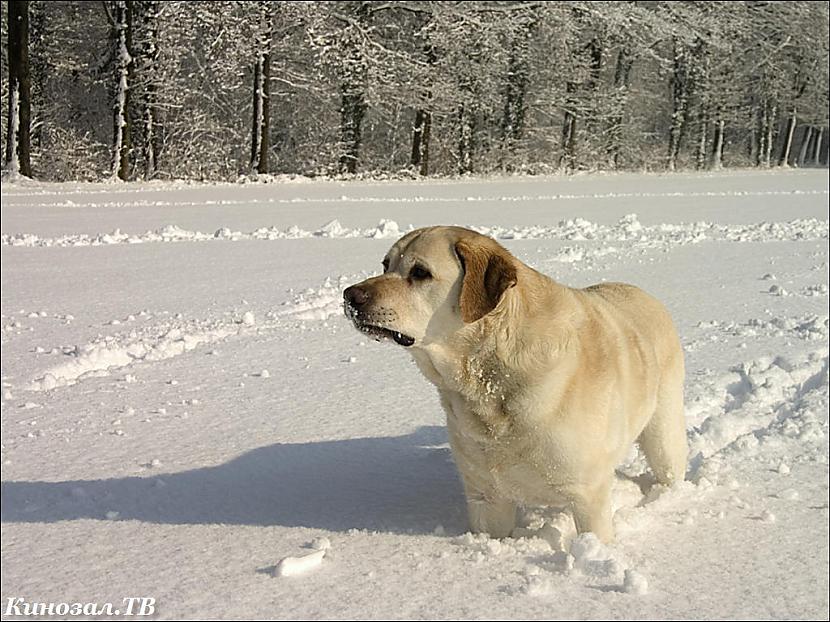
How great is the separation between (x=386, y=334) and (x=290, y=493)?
1028mm

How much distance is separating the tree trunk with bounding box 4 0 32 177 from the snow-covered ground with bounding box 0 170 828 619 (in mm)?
11689

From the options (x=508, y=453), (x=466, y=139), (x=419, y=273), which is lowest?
(x=508, y=453)

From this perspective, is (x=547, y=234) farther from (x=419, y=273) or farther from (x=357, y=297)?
(x=357, y=297)

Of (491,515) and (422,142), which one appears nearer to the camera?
(491,515)

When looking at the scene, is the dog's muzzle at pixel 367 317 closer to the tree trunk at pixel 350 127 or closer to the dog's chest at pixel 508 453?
the dog's chest at pixel 508 453

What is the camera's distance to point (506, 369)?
277cm

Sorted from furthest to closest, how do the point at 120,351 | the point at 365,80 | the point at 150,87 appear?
the point at 365,80 → the point at 150,87 → the point at 120,351

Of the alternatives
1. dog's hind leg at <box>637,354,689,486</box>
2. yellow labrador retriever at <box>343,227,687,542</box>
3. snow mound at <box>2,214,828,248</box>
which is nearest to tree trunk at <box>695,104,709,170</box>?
snow mound at <box>2,214,828,248</box>

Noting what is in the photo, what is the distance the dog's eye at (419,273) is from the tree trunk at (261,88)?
21.2 meters

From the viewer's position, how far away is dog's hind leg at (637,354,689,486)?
345 centimetres

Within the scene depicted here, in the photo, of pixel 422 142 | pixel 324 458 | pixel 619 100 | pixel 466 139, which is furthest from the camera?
pixel 619 100

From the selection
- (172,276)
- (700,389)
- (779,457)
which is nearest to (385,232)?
(172,276)

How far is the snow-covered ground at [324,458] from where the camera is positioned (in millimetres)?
2463

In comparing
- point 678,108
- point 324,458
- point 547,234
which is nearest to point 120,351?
point 324,458
